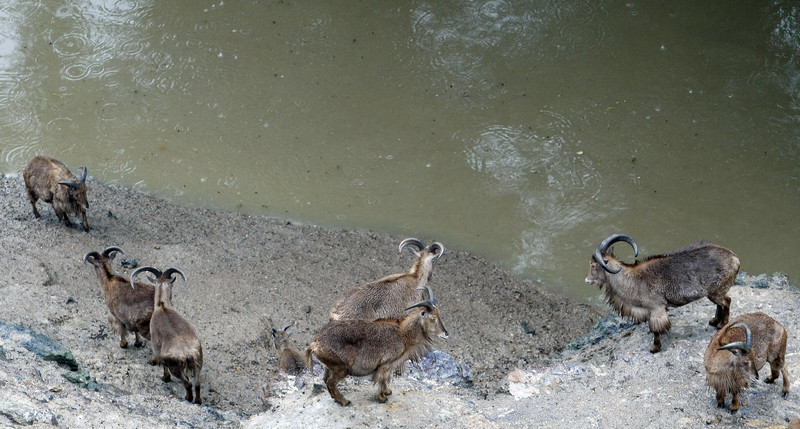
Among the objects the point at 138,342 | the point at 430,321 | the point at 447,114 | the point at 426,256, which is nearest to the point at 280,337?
the point at 138,342

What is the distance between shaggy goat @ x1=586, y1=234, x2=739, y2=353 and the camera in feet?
28.7

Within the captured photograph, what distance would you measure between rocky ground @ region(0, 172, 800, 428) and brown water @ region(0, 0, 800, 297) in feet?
2.25

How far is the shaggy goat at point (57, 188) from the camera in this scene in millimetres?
11609

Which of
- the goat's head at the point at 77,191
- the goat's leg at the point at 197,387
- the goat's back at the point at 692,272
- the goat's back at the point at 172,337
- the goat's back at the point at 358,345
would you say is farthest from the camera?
the goat's head at the point at 77,191

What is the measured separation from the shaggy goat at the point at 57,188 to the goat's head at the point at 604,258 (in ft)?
23.5

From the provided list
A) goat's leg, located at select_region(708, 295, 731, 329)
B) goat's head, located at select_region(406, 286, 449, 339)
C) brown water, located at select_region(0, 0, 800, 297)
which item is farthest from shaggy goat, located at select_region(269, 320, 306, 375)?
goat's leg, located at select_region(708, 295, 731, 329)

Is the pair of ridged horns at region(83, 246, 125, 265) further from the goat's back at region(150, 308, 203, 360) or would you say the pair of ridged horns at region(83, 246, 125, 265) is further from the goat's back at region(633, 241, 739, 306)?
the goat's back at region(633, 241, 739, 306)

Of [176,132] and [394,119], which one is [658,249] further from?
[176,132]

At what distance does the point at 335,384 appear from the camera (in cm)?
779

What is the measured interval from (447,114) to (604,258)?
5770 mm

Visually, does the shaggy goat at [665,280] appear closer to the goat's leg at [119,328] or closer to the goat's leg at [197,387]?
the goat's leg at [197,387]

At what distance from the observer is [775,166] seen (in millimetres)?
13156

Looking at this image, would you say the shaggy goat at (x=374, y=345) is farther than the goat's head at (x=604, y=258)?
No

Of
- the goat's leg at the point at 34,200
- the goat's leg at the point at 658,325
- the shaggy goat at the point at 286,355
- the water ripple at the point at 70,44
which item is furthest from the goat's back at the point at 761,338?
the water ripple at the point at 70,44
